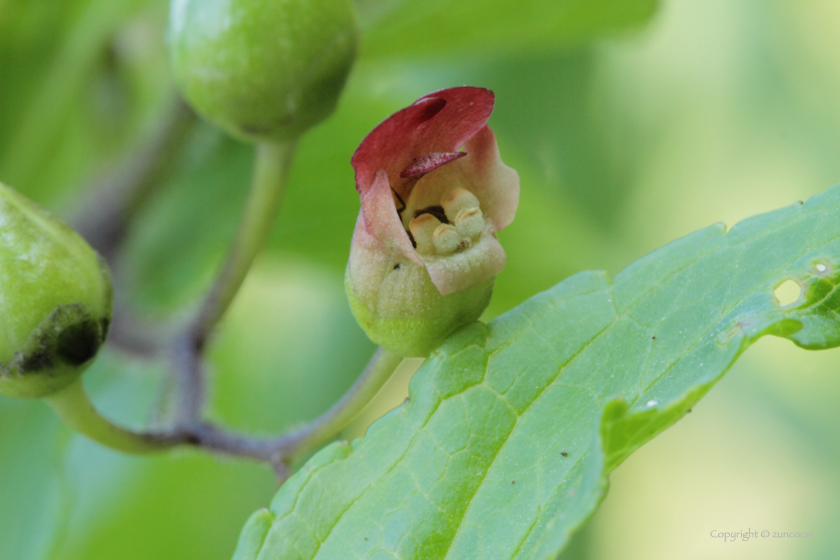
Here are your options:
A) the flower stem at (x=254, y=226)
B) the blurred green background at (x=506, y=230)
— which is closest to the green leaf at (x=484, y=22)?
the blurred green background at (x=506, y=230)

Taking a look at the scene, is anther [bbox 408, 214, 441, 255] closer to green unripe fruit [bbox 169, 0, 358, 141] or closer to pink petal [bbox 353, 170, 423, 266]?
pink petal [bbox 353, 170, 423, 266]

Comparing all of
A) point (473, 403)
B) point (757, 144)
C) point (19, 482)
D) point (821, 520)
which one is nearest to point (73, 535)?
point (19, 482)

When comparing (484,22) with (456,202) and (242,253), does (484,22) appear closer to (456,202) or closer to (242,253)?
(242,253)

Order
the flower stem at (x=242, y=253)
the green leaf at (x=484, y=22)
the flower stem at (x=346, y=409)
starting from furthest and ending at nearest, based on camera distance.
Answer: the green leaf at (x=484, y=22) → the flower stem at (x=242, y=253) → the flower stem at (x=346, y=409)

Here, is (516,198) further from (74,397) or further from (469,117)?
(74,397)

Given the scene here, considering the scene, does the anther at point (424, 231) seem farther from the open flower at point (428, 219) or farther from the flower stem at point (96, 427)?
the flower stem at point (96, 427)
